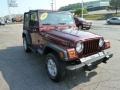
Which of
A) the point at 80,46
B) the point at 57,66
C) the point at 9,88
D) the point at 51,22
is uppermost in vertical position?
the point at 51,22

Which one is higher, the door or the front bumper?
the door

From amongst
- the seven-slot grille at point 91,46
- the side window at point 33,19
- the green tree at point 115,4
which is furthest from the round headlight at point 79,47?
the green tree at point 115,4

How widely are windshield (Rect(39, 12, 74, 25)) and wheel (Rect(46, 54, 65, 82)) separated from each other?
1.61 metres

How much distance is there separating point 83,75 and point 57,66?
110 centimetres

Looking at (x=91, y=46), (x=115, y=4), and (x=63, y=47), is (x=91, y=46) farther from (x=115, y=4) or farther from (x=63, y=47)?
(x=115, y=4)

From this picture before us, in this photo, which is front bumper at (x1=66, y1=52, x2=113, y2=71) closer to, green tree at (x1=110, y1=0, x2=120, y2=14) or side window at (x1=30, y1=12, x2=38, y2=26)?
side window at (x1=30, y1=12, x2=38, y2=26)

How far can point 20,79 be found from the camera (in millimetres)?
6203

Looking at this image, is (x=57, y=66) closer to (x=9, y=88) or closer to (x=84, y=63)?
(x=84, y=63)

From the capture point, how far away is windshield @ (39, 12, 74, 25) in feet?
23.4

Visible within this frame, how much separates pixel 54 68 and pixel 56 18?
2.22 meters

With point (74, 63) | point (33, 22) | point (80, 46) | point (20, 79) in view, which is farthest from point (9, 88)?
point (33, 22)

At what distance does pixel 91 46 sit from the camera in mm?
5773

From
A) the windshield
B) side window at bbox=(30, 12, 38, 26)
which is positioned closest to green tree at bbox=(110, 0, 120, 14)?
the windshield

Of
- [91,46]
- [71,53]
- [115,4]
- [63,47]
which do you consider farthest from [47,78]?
[115,4]
